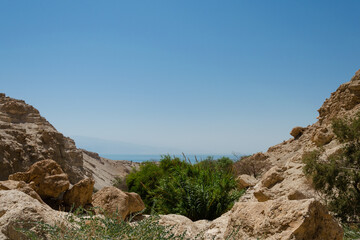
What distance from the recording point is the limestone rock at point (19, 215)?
145 inches

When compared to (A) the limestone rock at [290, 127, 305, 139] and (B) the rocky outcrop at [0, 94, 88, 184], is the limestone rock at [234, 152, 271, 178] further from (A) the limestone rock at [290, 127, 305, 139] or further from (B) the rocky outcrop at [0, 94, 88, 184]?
(B) the rocky outcrop at [0, 94, 88, 184]

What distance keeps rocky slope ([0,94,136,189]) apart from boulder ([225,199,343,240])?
14.0m

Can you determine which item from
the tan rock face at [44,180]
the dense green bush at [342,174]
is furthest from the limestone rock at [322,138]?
the tan rock face at [44,180]

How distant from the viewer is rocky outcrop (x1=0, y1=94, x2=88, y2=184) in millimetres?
16078

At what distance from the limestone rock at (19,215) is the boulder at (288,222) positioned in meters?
2.37

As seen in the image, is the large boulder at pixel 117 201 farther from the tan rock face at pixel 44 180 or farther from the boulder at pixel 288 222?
the boulder at pixel 288 222

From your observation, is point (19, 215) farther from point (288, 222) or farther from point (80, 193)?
point (80, 193)

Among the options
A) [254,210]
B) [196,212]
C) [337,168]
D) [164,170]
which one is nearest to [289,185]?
[337,168]

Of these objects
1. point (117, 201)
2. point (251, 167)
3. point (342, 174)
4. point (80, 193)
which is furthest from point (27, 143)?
point (251, 167)

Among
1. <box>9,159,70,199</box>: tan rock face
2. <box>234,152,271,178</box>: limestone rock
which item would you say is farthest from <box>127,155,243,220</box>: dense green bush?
<box>234,152,271,178</box>: limestone rock

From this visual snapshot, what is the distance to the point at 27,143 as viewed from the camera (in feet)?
62.3

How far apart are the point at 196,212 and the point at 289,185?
8117 mm

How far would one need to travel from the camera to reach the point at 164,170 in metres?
15.0

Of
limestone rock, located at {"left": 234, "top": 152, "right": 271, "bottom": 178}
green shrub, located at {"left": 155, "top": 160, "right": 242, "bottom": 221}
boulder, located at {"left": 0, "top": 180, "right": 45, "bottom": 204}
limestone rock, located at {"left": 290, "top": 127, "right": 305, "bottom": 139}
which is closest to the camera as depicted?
boulder, located at {"left": 0, "top": 180, "right": 45, "bottom": 204}
